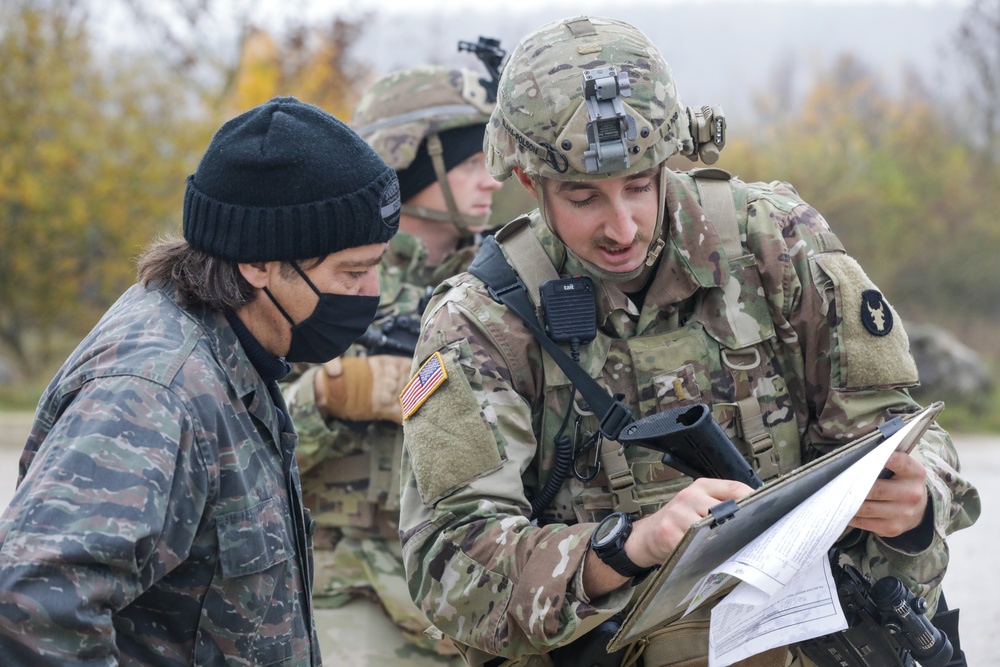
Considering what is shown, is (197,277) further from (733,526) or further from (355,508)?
(355,508)

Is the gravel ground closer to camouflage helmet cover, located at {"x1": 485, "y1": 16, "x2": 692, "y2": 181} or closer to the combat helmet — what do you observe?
the combat helmet

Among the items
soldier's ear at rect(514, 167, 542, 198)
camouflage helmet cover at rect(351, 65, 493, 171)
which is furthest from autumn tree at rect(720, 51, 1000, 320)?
soldier's ear at rect(514, 167, 542, 198)

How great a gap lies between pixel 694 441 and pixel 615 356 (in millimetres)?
452

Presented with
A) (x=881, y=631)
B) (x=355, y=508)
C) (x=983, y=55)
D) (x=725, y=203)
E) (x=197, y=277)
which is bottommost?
(x=983, y=55)

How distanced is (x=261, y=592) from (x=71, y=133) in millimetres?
12415

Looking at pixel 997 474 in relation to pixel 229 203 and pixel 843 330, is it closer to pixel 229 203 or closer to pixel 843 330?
pixel 843 330

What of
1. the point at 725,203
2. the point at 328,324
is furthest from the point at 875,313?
the point at 328,324

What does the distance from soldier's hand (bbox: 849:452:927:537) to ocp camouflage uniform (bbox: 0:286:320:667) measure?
3.90ft

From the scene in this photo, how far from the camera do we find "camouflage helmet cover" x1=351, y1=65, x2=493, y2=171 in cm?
402

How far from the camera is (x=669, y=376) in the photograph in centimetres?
251

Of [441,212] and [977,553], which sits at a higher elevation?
[441,212]

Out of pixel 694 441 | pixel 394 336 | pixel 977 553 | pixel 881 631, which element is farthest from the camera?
pixel 977 553

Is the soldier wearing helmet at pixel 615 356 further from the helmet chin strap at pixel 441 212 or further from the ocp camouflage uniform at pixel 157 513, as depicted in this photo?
the helmet chin strap at pixel 441 212

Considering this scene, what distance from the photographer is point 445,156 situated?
4066 millimetres
